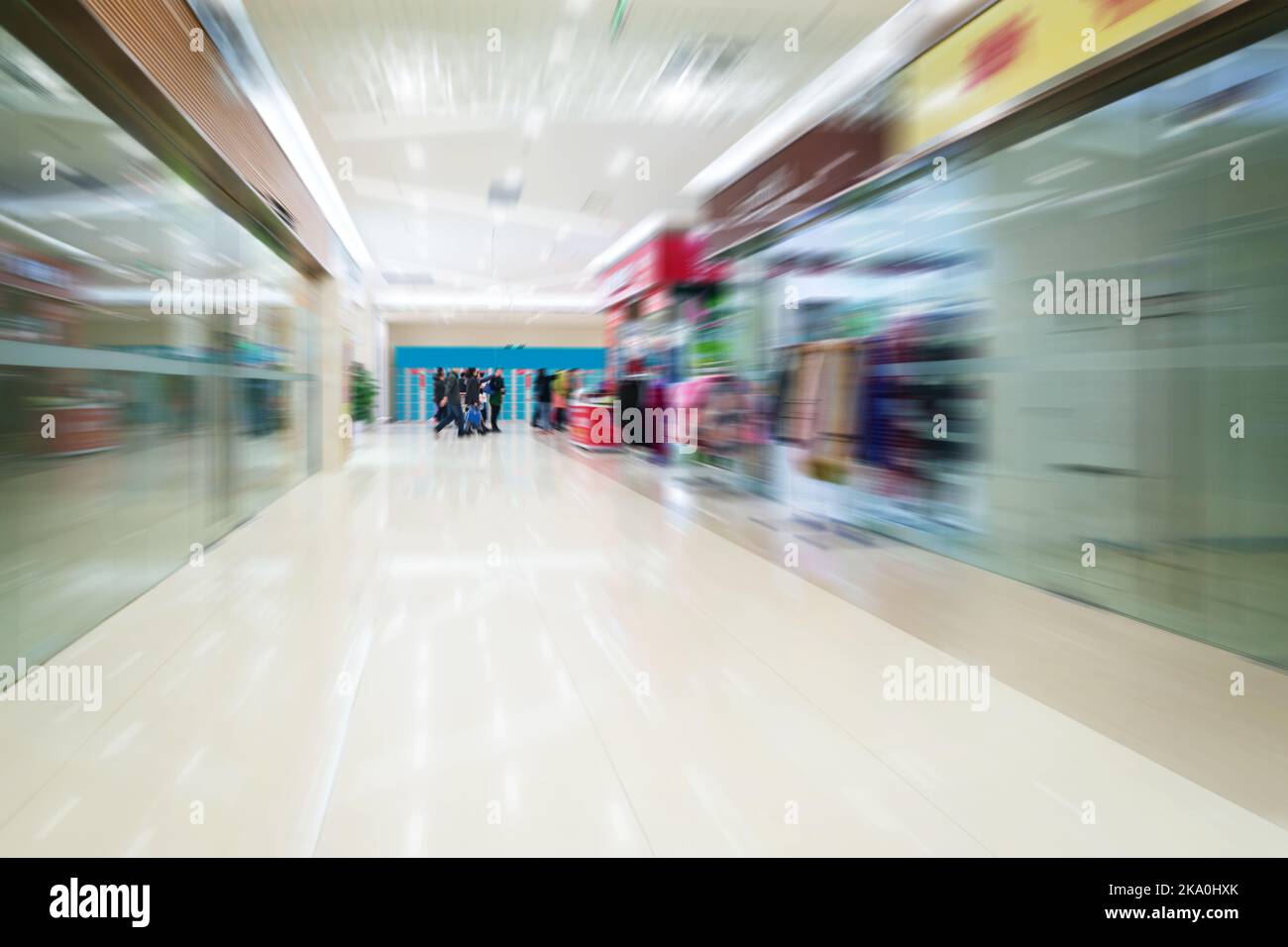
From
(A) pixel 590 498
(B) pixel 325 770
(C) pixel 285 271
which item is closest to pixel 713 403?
(A) pixel 590 498

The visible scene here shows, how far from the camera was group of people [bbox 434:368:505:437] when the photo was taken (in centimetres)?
1678

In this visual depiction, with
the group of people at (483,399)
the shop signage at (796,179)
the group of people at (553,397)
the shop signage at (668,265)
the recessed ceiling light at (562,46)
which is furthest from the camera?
the group of people at (553,397)

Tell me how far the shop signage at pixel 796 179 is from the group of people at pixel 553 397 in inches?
393

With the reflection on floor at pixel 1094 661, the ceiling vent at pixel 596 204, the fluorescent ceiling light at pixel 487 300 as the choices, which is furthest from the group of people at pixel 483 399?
the reflection on floor at pixel 1094 661

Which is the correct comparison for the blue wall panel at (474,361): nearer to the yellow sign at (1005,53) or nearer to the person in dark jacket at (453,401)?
the person in dark jacket at (453,401)

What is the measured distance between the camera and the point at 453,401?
57.6 feet

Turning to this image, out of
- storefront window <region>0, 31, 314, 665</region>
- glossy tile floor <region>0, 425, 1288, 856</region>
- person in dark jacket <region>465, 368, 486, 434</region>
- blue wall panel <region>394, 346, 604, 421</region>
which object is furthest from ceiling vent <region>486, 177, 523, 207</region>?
blue wall panel <region>394, 346, 604, 421</region>

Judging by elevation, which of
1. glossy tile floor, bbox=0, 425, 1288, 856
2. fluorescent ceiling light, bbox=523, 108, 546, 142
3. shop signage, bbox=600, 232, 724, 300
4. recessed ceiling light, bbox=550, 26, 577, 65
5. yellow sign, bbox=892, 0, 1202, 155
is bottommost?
glossy tile floor, bbox=0, 425, 1288, 856

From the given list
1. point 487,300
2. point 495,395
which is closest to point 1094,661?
point 495,395

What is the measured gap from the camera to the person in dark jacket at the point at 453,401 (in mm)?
17281

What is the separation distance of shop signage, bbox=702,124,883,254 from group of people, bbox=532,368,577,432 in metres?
9.99

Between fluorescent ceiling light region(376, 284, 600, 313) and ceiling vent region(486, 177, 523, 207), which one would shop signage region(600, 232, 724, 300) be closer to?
ceiling vent region(486, 177, 523, 207)

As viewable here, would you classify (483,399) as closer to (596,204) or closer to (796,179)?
(596,204)

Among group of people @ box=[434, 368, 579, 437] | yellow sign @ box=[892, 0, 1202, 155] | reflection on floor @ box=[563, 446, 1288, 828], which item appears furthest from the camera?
group of people @ box=[434, 368, 579, 437]
